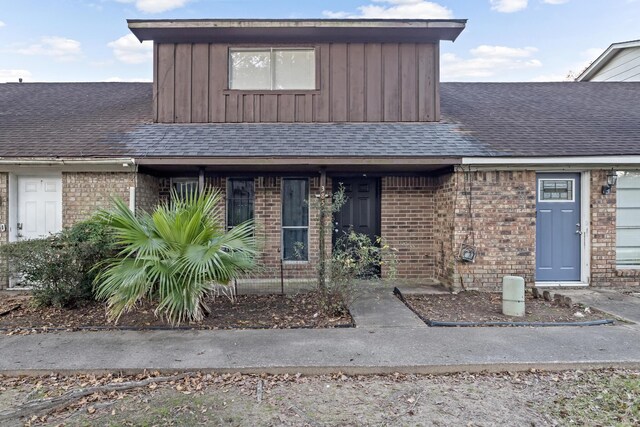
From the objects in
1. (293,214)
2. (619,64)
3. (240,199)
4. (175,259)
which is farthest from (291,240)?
(619,64)

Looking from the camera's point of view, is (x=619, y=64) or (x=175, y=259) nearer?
(x=175, y=259)

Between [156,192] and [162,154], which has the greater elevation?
[162,154]

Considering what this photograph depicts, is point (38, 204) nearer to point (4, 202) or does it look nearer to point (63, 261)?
point (4, 202)

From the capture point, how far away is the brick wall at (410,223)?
8.34 m

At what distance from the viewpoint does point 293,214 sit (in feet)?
27.3

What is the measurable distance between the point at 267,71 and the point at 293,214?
2.98 meters

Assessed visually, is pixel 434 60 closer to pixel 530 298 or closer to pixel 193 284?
pixel 530 298

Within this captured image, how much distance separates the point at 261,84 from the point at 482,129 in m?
4.51

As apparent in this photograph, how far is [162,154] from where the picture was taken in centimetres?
686

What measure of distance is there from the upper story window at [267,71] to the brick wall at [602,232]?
5.66m

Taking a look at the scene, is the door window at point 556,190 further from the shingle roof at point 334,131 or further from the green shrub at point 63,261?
the green shrub at point 63,261

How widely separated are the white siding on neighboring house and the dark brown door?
30.8 ft

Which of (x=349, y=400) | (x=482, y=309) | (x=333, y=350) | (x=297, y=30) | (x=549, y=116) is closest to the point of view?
(x=349, y=400)

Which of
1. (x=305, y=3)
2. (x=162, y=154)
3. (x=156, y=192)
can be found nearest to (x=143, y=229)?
(x=162, y=154)
